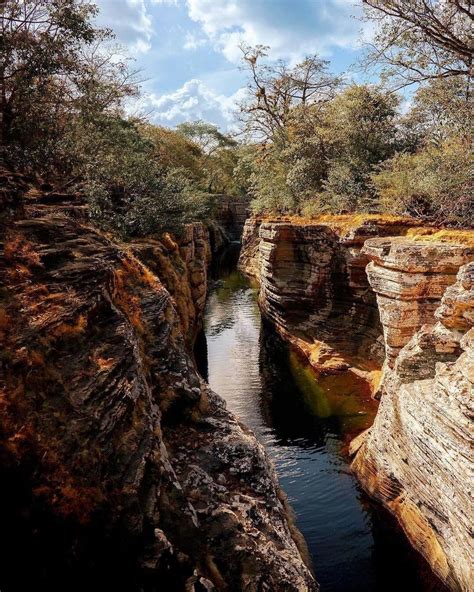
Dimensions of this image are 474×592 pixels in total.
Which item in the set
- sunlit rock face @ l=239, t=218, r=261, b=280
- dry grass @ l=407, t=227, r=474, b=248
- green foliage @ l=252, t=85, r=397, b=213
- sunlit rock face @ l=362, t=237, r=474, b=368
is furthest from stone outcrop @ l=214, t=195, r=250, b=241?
sunlit rock face @ l=362, t=237, r=474, b=368

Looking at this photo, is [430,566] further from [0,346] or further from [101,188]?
[101,188]

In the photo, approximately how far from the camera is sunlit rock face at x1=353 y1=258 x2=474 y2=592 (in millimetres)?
Answer: 7930

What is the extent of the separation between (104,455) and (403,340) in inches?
436

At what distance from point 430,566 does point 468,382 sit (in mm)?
4902

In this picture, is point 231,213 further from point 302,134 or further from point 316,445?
point 316,445

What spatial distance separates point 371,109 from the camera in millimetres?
23281

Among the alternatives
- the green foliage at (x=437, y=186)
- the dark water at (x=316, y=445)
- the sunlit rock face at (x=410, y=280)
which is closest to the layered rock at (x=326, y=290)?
the green foliage at (x=437, y=186)

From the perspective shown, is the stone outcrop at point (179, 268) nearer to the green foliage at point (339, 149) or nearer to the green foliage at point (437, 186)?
the green foliage at point (339, 149)

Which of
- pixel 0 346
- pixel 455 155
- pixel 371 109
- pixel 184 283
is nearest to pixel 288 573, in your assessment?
pixel 0 346

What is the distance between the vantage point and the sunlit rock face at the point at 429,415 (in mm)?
7930

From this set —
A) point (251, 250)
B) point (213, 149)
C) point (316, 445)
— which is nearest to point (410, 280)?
point (316, 445)

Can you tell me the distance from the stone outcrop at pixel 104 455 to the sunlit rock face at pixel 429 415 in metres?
3.24

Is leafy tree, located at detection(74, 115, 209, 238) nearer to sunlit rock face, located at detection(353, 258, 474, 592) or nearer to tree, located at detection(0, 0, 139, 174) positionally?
tree, located at detection(0, 0, 139, 174)

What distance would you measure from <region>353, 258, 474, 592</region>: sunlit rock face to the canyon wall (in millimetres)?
28
